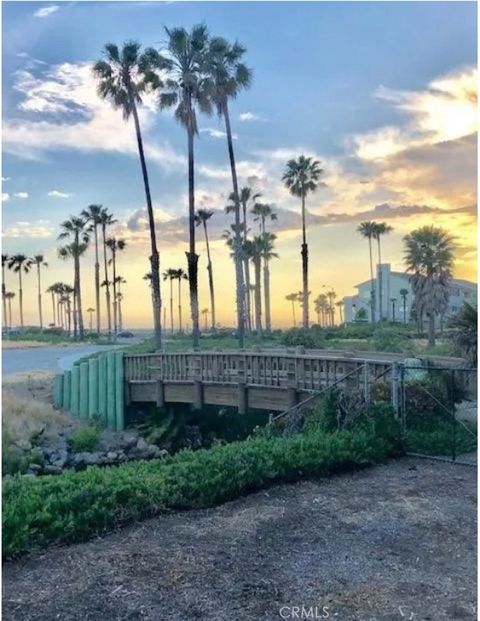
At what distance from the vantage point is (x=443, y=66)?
2602 millimetres

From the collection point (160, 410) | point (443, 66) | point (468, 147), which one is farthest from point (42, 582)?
point (160, 410)

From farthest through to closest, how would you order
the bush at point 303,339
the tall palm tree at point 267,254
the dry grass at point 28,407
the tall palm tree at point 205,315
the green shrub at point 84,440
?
1. the tall palm tree at point 267,254
2. the tall palm tree at point 205,315
3. the bush at point 303,339
4. the dry grass at point 28,407
5. the green shrub at point 84,440

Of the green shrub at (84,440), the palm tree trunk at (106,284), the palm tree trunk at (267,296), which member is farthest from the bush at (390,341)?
the palm tree trunk at (106,284)

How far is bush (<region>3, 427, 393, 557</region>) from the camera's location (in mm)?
3281

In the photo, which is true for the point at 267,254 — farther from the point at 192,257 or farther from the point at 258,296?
the point at 192,257

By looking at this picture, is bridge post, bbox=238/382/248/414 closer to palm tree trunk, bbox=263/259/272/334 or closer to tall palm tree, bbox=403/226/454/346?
tall palm tree, bbox=403/226/454/346

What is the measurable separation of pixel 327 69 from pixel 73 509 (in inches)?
119

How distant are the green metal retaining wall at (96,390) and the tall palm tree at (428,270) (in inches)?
299

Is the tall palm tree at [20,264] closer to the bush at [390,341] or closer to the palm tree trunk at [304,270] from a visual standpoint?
the palm tree trunk at [304,270]

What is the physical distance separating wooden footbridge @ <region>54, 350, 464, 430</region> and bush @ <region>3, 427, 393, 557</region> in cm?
134

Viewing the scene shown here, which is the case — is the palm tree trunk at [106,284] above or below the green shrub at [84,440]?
above

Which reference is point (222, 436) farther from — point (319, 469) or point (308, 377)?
point (319, 469)

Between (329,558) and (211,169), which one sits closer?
(329,558)

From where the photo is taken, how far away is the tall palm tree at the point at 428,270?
1444 cm
